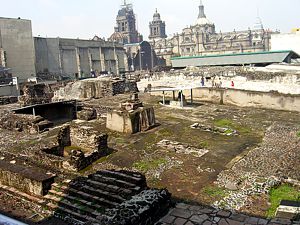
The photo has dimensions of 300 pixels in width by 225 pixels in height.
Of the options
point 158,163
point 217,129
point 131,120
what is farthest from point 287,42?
point 158,163

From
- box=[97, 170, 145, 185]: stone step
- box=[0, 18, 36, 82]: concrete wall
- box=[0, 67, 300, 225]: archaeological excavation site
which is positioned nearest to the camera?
box=[0, 67, 300, 225]: archaeological excavation site

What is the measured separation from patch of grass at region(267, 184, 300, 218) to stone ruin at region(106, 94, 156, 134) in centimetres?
652

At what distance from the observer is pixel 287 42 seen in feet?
106

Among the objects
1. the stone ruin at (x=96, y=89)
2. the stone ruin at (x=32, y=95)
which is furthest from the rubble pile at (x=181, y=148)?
the stone ruin at (x=32, y=95)

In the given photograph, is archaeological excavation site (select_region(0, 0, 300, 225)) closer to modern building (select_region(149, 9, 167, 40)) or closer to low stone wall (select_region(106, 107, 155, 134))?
low stone wall (select_region(106, 107, 155, 134))

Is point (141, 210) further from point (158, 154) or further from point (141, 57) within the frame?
point (141, 57)

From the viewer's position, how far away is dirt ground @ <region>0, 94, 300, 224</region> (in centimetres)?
838

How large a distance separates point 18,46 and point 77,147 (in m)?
34.6

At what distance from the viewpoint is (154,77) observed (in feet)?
86.4

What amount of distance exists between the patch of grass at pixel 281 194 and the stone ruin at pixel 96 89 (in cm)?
1577

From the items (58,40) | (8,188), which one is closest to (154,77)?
(8,188)

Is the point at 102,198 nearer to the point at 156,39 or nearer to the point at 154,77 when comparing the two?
the point at 154,77

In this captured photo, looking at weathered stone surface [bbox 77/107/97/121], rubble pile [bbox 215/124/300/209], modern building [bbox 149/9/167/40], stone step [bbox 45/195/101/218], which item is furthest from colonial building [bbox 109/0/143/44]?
stone step [bbox 45/195/101/218]

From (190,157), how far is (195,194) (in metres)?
2.57
